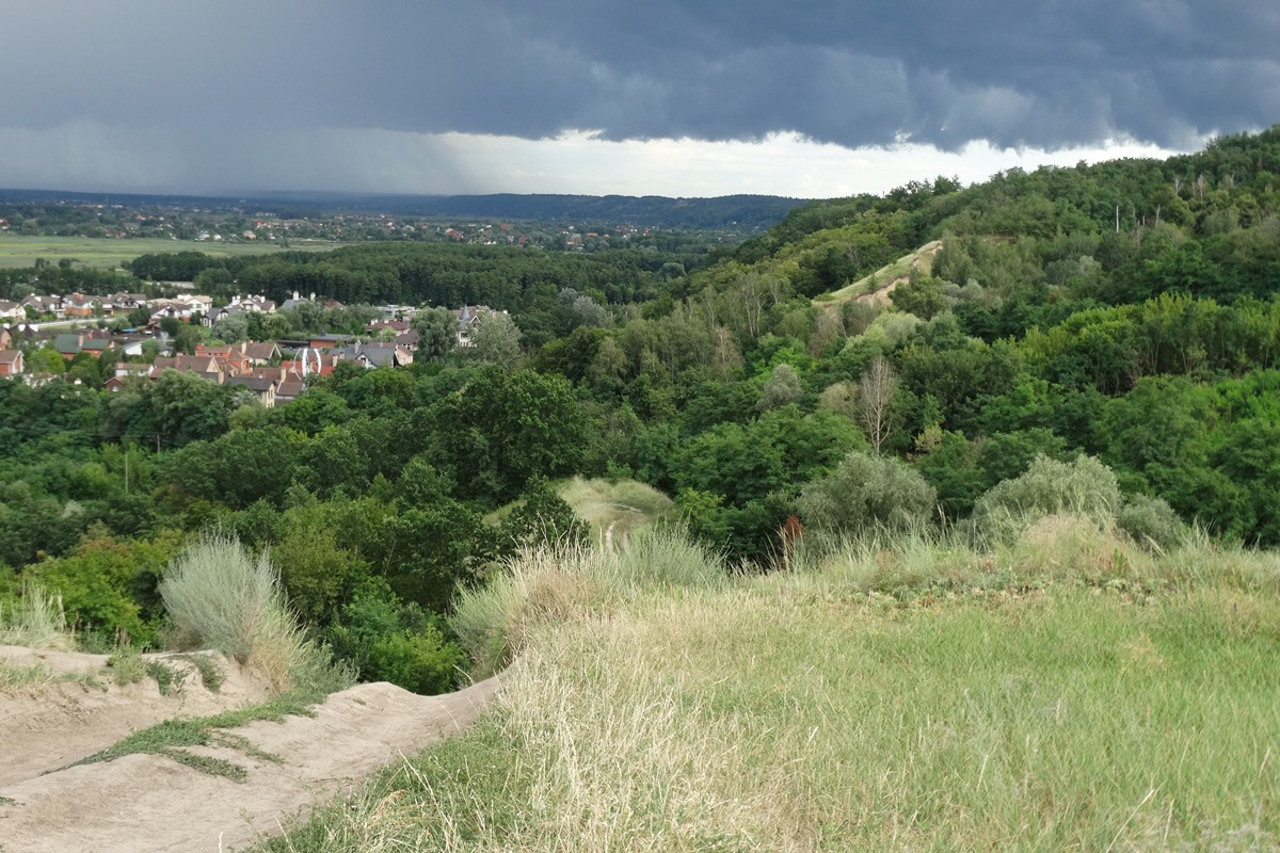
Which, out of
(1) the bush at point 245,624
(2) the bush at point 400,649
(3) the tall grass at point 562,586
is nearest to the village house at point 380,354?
(2) the bush at point 400,649

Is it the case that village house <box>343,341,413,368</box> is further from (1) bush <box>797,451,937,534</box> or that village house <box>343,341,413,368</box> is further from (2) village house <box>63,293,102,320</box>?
(1) bush <box>797,451,937,534</box>

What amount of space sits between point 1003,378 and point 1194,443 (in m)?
11.8

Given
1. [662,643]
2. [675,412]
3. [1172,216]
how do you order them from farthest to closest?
[1172,216]
[675,412]
[662,643]

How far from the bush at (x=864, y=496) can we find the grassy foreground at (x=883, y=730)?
11.7m

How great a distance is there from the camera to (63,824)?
4.93 m

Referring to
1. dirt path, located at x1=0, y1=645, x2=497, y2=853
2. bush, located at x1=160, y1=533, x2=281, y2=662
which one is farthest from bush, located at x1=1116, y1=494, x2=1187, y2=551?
bush, located at x1=160, y1=533, x2=281, y2=662

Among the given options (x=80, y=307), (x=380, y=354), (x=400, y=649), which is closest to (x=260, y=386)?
(x=380, y=354)

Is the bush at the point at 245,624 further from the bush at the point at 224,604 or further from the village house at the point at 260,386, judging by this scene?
the village house at the point at 260,386

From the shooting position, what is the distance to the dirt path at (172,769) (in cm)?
488

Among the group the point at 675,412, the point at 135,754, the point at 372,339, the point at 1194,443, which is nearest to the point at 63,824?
the point at 135,754

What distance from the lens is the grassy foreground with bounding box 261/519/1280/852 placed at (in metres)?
3.97

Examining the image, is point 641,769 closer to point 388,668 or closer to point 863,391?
point 388,668

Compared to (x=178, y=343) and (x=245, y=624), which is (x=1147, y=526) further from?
(x=178, y=343)

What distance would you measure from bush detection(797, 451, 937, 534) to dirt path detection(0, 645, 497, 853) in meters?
12.5
